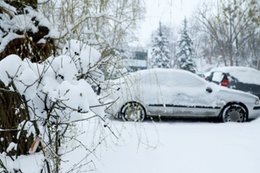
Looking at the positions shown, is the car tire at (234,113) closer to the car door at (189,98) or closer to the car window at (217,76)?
the car door at (189,98)

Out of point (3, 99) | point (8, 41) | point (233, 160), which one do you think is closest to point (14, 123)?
point (3, 99)

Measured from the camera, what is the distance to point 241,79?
11031 millimetres

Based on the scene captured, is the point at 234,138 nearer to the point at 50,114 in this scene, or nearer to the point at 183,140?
the point at 183,140

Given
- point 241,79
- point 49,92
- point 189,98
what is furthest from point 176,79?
point 49,92

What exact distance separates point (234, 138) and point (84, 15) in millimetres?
3794

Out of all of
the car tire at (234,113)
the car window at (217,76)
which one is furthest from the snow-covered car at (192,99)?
the car window at (217,76)

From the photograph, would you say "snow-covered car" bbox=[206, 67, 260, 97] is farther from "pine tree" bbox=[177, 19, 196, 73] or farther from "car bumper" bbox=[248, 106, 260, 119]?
"pine tree" bbox=[177, 19, 196, 73]

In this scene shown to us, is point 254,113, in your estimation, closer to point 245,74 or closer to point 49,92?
point 245,74

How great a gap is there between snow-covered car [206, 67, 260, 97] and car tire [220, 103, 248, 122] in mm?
3132

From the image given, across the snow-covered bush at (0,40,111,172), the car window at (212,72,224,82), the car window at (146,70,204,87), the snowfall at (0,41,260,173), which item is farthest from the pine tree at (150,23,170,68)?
the snow-covered bush at (0,40,111,172)

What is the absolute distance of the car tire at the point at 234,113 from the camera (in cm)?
788

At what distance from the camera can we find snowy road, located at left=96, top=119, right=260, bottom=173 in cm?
395

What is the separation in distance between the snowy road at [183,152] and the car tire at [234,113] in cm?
122

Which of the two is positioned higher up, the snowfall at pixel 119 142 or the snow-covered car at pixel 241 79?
the snow-covered car at pixel 241 79
